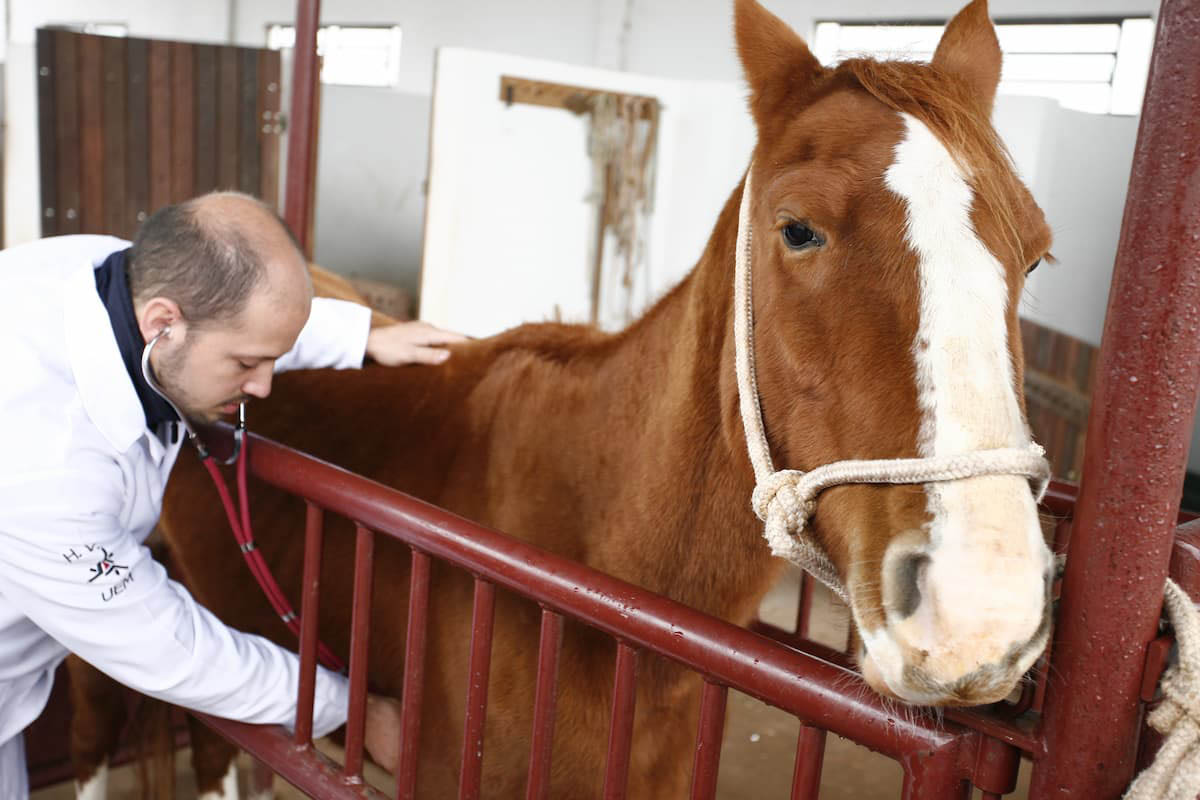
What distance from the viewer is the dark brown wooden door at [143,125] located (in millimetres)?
4730

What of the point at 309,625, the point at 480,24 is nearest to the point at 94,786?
the point at 309,625

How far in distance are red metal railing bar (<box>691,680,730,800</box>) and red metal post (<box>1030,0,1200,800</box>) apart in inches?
11.7

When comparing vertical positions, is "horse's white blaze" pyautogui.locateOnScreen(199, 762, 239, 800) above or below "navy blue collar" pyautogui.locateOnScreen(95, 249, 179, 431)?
below

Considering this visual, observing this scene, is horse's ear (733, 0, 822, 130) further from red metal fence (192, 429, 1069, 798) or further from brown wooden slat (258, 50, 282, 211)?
brown wooden slat (258, 50, 282, 211)

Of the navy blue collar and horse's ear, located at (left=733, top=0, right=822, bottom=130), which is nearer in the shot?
horse's ear, located at (left=733, top=0, right=822, bottom=130)

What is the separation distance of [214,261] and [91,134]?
14.0ft

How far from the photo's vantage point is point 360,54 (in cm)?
786

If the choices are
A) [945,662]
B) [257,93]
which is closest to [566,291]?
[257,93]

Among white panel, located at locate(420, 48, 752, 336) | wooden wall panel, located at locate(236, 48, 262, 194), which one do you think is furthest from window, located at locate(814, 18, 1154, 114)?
wooden wall panel, located at locate(236, 48, 262, 194)

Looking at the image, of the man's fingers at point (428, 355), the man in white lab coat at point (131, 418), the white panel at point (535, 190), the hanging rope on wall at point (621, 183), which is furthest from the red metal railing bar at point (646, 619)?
the hanging rope on wall at point (621, 183)

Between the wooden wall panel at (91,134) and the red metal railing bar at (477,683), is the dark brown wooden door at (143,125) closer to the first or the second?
the wooden wall panel at (91,134)

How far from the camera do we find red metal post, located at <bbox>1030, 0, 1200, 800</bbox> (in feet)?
2.25

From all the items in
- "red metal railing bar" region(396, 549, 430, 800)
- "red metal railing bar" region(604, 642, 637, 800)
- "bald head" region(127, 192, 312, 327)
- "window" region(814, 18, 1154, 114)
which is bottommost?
"red metal railing bar" region(396, 549, 430, 800)

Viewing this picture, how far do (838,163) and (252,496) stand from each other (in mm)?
1333
